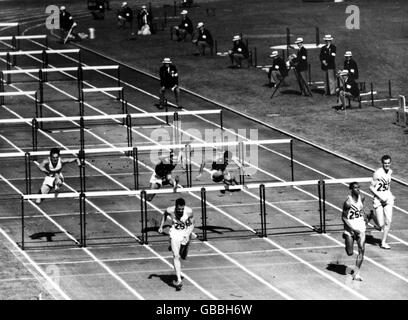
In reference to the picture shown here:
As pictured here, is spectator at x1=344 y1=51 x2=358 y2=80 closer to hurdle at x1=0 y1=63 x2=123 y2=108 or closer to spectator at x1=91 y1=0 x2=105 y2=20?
hurdle at x1=0 y1=63 x2=123 y2=108

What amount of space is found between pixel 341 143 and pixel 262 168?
13.1 feet

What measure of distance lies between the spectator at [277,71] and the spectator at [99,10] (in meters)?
22.7

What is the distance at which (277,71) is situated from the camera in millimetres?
56281

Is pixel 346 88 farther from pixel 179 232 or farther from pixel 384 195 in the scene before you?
pixel 179 232

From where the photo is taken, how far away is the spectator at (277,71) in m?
55.8

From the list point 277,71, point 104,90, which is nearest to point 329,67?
point 277,71

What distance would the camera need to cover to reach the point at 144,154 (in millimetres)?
46406

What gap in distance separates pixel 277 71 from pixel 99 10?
24269mm

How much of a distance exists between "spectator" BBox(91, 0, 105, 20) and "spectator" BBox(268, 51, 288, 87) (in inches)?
893

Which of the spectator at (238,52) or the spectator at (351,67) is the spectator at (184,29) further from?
the spectator at (351,67)

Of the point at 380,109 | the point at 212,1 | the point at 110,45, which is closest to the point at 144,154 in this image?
the point at 380,109

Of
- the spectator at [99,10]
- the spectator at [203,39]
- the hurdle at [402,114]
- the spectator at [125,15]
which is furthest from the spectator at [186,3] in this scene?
the hurdle at [402,114]

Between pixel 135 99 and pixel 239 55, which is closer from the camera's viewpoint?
pixel 135 99

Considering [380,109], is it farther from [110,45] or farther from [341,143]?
[110,45]
